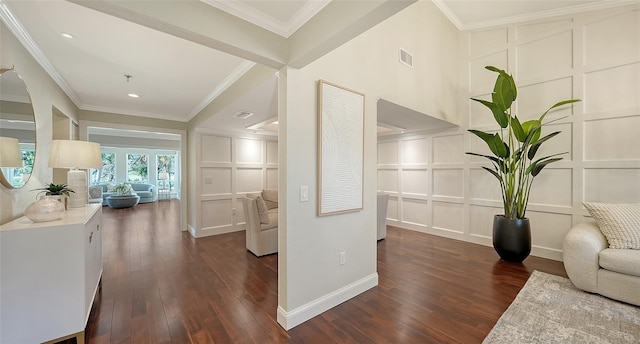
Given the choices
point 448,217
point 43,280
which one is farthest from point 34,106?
point 448,217

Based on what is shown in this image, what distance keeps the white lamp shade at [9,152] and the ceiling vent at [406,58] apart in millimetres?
3832

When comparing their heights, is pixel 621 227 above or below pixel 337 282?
above

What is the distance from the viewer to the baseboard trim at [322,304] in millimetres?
1976

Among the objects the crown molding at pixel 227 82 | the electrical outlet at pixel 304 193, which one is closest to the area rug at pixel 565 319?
the electrical outlet at pixel 304 193

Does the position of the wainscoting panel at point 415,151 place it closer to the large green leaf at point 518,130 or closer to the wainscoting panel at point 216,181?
the large green leaf at point 518,130

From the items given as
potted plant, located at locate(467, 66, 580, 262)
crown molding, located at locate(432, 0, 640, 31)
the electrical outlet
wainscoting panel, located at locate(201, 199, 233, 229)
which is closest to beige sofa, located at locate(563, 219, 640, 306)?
potted plant, located at locate(467, 66, 580, 262)

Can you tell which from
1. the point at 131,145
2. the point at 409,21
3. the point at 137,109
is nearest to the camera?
the point at 409,21

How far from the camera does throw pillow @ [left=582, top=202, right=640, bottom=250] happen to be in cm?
230

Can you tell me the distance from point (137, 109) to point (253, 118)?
8.00 feet

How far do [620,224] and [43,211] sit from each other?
5069mm

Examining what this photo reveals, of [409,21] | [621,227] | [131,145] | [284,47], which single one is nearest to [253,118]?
[284,47]

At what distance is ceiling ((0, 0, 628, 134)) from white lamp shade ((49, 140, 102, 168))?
36.9 inches

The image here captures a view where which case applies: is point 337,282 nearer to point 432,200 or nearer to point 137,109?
point 432,200

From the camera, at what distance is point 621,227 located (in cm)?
236
